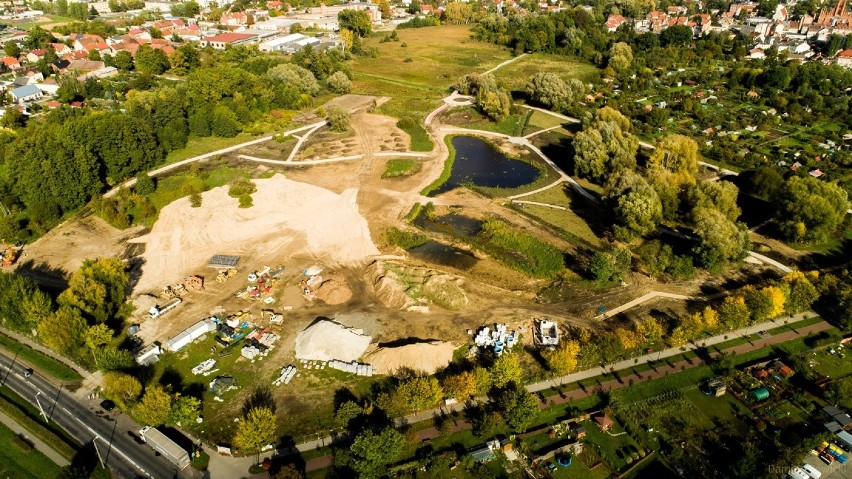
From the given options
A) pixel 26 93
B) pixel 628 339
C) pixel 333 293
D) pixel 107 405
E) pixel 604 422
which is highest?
pixel 26 93

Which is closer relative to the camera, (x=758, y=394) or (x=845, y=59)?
(x=758, y=394)

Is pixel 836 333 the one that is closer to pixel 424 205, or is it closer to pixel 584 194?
pixel 584 194

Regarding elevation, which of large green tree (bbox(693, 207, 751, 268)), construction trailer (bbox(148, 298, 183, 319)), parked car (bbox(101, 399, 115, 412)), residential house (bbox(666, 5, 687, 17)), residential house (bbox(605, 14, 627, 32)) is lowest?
parked car (bbox(101, 399, 115, 412))

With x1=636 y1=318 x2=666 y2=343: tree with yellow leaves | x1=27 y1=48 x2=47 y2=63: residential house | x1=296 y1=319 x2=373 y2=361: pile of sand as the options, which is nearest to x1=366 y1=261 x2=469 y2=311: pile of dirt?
x1=296 y1=319 x2=373 y2=361: pile of sand

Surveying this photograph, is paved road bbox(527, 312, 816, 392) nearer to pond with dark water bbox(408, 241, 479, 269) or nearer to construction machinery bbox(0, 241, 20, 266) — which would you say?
pond with dark water bbox(408, 241, 479, 269)

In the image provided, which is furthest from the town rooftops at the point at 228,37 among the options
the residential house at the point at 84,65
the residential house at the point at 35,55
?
the residential house at the point at 35,55

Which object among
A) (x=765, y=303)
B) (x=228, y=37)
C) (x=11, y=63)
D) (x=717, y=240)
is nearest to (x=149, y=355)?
(x=765, y=303)

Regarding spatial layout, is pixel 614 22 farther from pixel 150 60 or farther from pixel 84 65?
pixel 84 65
